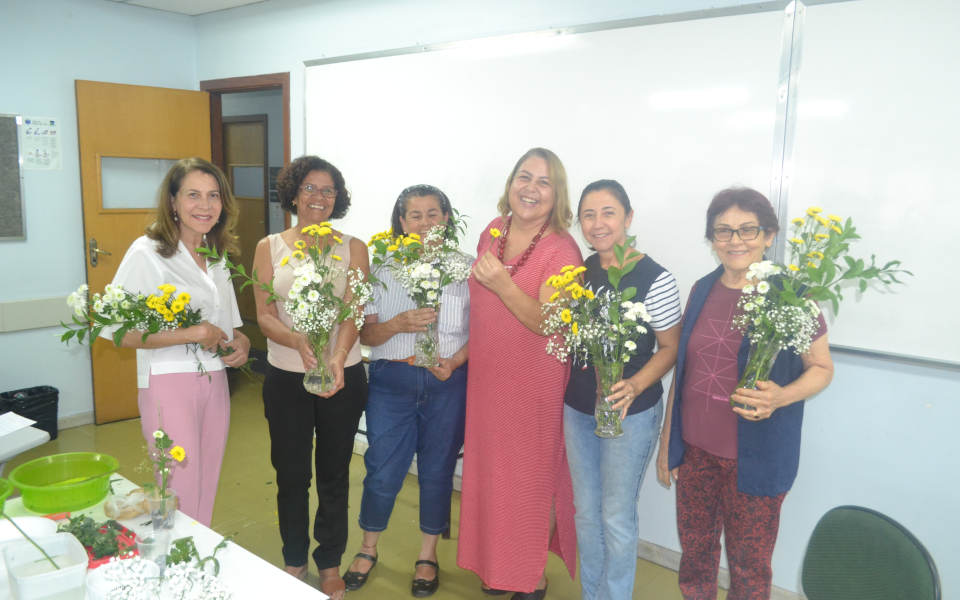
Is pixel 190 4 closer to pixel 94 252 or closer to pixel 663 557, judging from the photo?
pixel 94 252

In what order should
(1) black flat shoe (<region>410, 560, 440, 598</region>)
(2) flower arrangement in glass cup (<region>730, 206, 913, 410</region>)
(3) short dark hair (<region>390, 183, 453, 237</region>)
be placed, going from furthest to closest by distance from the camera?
(1) black flat shoe (<region>410, 560, 440, 598</region>), (3) short dark hair (<region>390, 183, 453, 237</region>), (2) flower arrangement in glass cup (<region>730, 206, 913, 410</region>)

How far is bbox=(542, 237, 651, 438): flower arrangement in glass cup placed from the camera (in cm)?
186

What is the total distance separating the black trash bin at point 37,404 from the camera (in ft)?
13.4

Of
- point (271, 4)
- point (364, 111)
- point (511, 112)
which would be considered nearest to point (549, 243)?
point (511, 112)

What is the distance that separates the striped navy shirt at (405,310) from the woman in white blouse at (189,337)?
1.69 feet

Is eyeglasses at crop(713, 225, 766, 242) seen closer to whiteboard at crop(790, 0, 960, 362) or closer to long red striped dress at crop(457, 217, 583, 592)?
long red striped dress at crop(457, 217, 583, 592)

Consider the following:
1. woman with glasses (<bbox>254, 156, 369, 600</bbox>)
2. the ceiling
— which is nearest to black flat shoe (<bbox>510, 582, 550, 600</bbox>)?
woman with glasses (<bbox>254, 156, 369, 600</bbox>)

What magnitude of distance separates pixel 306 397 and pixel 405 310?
50 cm

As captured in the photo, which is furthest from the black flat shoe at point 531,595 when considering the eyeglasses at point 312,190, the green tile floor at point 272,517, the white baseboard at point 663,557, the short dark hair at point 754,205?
the eyeglasses at point 312,190

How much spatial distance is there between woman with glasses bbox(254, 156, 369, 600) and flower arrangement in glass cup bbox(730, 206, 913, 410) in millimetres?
1337

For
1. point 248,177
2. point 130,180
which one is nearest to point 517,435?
point 130,180

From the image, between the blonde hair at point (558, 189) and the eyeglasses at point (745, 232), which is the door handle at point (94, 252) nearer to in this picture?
the blonde hair at point (558, 189)

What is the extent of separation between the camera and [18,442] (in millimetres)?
1947

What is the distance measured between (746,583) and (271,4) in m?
4.35
